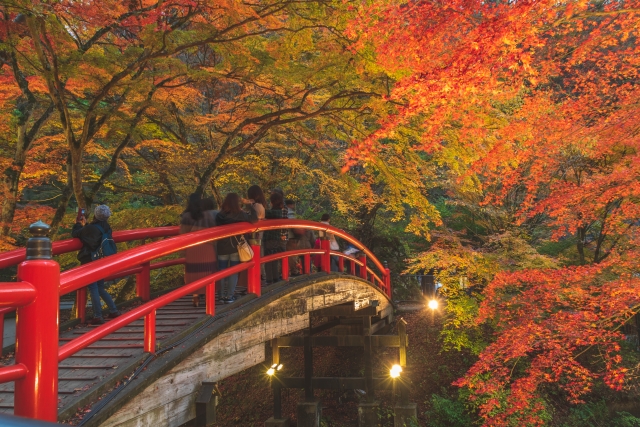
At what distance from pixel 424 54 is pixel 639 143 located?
505 centimetres

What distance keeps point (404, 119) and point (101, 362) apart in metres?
5.91

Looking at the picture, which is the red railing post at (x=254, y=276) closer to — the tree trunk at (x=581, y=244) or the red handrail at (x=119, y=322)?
Answer: the red handrail at (x=119, y=322)

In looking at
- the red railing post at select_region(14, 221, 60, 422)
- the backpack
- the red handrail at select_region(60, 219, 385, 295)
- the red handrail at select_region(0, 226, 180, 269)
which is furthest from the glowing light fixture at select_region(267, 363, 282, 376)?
the red railing post at select_region(14, 221, 60, 422)

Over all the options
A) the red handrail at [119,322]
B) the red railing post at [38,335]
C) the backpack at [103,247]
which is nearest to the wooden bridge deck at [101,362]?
the red handrail at [119,322]

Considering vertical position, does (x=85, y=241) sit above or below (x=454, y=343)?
Answer: above

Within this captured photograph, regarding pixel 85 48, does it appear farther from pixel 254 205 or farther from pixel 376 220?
pixel 376 220

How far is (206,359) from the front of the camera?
4.45 m

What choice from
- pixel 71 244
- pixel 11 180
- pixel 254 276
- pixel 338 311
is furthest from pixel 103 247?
pixel 338 311

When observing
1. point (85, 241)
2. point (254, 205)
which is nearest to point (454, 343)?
point (254, 205)

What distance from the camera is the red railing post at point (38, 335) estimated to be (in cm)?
205

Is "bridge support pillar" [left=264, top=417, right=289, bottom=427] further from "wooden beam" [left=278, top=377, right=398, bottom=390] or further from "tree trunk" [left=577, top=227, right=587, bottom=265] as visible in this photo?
"tree trunk" [left=577, top=227, right=587, bottom=265]

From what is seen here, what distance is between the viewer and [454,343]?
47.2 feet

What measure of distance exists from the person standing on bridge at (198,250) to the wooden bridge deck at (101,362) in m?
0.67

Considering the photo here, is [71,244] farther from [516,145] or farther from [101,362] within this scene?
[516,145]
